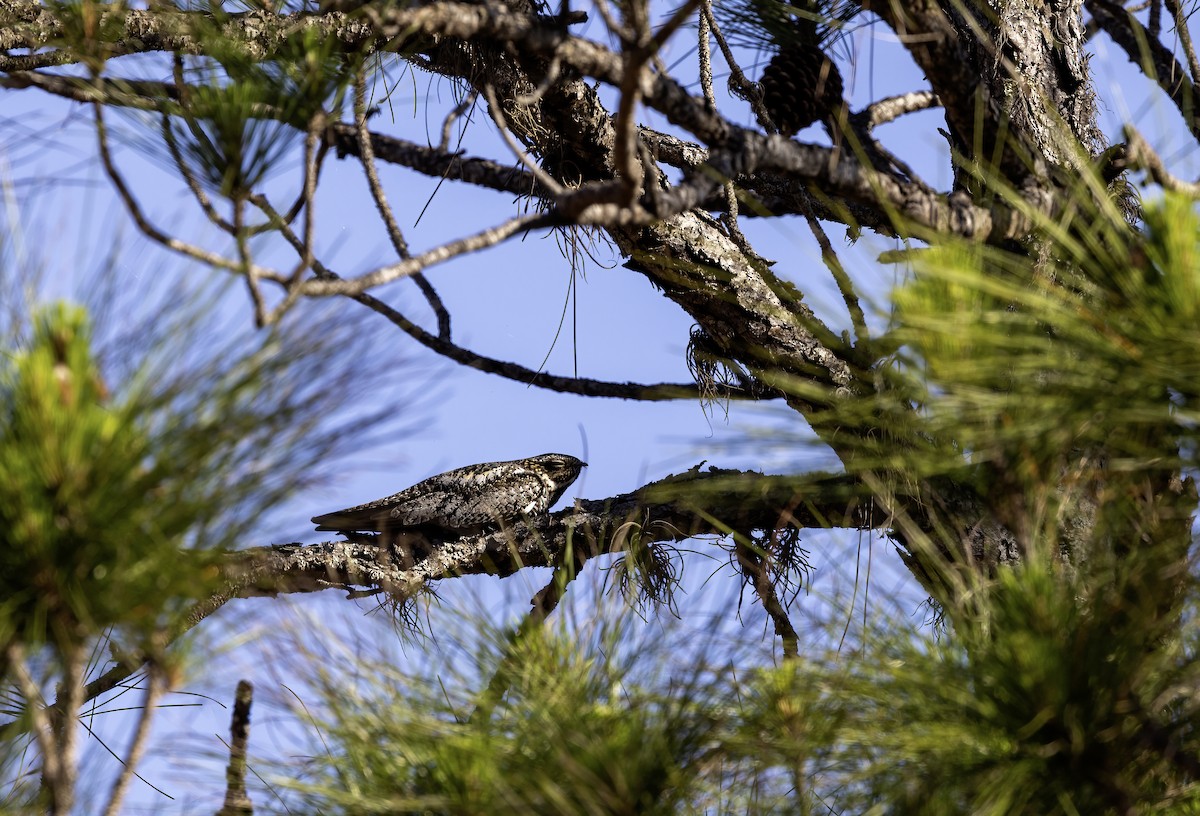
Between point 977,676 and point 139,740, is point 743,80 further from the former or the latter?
point 139,740

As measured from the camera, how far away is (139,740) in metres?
1.06

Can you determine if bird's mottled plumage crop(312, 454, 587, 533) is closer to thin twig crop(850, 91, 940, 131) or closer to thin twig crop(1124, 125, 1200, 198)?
thin twig crop(850, 91, 940, 131)

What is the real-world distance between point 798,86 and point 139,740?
5.13 ft

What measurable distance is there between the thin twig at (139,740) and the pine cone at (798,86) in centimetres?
147

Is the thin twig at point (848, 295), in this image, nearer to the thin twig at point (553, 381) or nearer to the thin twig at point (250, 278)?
the thin twig at point (553, 381)

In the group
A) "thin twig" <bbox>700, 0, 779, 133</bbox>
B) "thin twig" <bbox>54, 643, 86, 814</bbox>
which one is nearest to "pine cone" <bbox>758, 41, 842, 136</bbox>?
"thin twig" <bbox>700, 0, 779, 133</bbox>

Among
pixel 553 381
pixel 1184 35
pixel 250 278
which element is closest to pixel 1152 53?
pixel 1184 35

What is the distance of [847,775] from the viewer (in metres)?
1.29

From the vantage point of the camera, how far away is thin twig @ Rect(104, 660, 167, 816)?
41.4 inches

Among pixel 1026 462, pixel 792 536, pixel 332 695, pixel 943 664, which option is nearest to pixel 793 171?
pixel 1026 462

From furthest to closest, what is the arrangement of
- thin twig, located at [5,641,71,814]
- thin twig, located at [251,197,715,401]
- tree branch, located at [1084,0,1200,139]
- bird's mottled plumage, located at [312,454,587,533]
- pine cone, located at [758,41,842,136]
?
1. bird's mottled plumage, located at [312,454,587,533]
2. tree branch, located at [1084,0,1200,139]
3. pine cone, located at [758,41,842,136]
4. thin twig, located at [251,197,715,401]
5. thin twig, located at [5,641,71,814]

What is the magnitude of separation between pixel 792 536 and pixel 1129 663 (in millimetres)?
1427

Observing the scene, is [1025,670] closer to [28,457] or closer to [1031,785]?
[1031,785]

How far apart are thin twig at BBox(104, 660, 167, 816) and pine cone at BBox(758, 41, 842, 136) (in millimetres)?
1470
